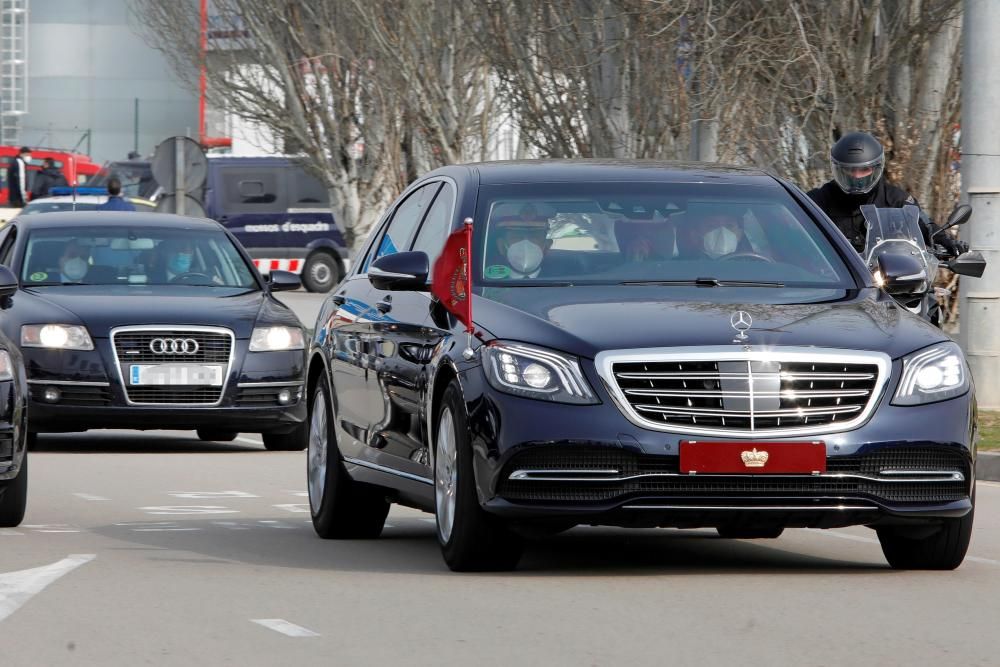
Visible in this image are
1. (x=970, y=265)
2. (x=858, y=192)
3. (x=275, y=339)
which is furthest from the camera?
(x=275, y=339)

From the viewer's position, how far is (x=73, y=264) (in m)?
17.2

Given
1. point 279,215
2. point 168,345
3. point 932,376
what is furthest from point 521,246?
point 279,215

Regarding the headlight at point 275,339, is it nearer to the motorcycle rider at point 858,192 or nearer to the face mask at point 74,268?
the face mask at point 74,268

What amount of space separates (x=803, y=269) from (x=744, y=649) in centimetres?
297

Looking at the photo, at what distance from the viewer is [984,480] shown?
47.2ft

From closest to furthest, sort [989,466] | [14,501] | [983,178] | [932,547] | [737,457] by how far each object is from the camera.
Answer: [737,457] < [932,547] < [14,501] < [989,466] < [983,178]

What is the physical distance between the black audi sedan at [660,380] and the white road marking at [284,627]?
1.12 meters

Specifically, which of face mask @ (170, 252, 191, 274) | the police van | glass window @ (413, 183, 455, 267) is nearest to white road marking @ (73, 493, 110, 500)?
glass window @ (413, 183, 455, 267)

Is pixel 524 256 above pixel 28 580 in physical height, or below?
above

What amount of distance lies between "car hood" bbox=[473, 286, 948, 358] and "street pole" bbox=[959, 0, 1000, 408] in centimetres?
912

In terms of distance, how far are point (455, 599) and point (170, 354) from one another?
8.29 meters

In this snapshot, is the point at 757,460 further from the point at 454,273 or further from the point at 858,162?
the point at 858,162

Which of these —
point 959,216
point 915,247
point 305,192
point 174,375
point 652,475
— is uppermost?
point 959,216

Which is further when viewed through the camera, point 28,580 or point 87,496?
point 87,496
